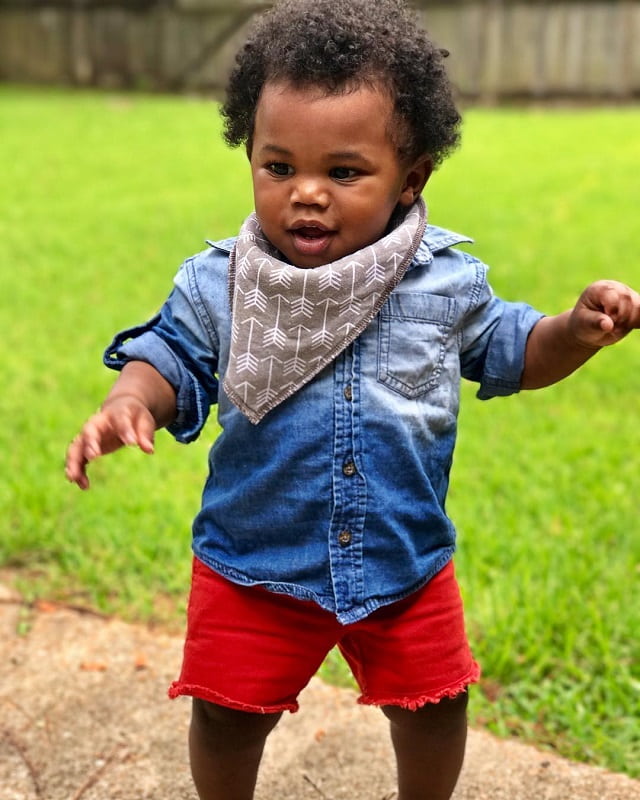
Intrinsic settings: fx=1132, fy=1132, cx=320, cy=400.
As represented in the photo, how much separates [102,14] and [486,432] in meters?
12.5

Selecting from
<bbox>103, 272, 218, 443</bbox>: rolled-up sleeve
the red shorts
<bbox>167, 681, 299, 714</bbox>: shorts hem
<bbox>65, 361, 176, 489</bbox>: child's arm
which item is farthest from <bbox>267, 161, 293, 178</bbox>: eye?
<bbox>167, 681, 299, 714</bbox>: shorts hem

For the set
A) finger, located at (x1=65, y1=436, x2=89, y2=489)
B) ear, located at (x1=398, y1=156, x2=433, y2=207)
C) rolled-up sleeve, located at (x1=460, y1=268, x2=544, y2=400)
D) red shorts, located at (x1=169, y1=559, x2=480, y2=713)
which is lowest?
red shorts, located at (x1=169, y1=559, x2=480, y2=713)

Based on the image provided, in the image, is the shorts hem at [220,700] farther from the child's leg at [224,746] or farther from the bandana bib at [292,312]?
the bandana bib at [292,312]

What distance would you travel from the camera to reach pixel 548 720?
2.53 m

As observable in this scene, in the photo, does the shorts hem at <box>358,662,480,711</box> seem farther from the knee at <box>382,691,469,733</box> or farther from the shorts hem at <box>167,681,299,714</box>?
the shorts hem at <box>167,681,299,714</box>

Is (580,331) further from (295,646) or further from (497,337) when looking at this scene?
(295,646)

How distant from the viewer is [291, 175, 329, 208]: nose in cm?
168

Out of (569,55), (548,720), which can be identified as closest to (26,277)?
(548,720)

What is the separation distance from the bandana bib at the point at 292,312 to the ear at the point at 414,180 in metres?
0.07

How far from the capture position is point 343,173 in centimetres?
172

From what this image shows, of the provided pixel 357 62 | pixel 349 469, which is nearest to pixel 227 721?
pixel 349 469

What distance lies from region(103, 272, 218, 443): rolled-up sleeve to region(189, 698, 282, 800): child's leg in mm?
467

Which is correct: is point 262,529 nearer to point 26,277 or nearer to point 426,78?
point 426,78

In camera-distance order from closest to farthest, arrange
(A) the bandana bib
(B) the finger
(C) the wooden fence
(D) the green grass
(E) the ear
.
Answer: (B) the finger, (A) the bandana bib, (E) the ear, (D) the green grass, (C) the wooden fence
